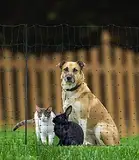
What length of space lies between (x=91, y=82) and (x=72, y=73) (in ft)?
10.9

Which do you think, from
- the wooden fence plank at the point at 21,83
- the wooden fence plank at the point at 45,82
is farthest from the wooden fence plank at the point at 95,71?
the wooden fence plank at the point at 21,83

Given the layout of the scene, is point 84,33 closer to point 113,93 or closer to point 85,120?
point 113,93

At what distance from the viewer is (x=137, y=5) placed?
20.9 meters

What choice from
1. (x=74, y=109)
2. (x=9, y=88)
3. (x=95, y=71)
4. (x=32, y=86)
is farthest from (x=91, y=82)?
(x=74, y=109)

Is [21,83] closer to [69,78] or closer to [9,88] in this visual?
[9,88]

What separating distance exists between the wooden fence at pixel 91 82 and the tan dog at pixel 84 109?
2.48 metres

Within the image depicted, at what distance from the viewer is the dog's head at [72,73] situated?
12.4 metres

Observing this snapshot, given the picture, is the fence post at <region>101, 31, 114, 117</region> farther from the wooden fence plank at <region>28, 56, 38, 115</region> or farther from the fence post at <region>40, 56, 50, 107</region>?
the wooden fence plank at <region>28, 56, 38, 115</region>

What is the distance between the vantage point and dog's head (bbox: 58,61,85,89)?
40.7 feet

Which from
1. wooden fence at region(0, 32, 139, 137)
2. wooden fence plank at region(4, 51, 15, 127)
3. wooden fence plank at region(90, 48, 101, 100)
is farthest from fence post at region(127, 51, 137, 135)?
wooden fence plank at region(4, 51, 15, 127)

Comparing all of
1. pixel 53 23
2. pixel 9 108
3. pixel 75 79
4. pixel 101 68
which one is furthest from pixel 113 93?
pixel 53 23

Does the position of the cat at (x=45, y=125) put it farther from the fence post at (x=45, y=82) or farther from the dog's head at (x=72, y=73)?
the fence post at (x=45, y=82)

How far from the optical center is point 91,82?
1572 cm

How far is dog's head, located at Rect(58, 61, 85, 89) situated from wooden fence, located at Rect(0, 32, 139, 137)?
250 cm
